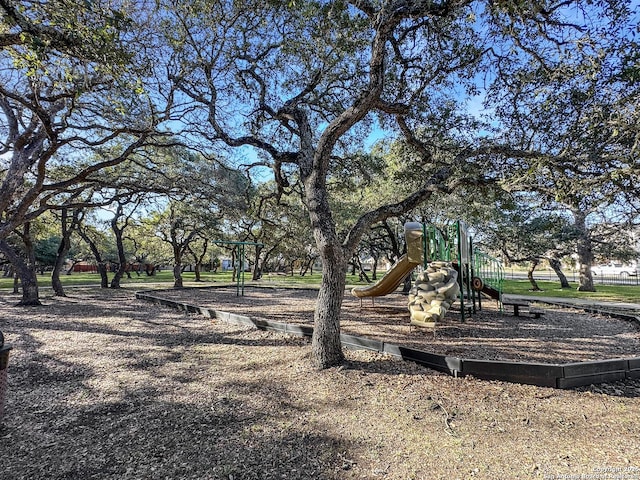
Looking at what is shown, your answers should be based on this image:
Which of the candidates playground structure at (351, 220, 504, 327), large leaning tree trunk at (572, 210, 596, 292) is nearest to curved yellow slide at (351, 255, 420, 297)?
playground structure at (351, 220, 504, 327)

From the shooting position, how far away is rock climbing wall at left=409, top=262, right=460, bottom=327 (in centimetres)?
618

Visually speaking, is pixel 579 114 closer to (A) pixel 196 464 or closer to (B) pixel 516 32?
(B) pixel 516 32

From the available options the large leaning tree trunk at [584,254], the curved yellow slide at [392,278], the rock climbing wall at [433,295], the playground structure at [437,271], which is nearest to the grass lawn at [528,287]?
the large leaning tree trunk at [584,254]

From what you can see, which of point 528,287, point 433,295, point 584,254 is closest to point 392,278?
point 433,295

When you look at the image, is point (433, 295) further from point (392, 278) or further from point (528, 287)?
point (528, 287)

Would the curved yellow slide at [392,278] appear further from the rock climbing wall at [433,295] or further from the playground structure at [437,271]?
the rock climbing wall at [433,295]

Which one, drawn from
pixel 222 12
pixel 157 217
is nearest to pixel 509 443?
pixel 222 12

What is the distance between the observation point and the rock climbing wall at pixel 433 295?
6176 millimetres

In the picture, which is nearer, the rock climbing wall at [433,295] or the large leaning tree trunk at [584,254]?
the rock climbing wall at [433,295]

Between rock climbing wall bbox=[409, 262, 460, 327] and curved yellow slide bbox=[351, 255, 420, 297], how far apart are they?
3.75 feet

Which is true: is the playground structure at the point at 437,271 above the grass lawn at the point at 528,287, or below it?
above

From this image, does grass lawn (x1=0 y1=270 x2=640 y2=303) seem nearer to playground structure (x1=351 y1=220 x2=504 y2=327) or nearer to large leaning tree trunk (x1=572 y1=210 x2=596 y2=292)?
large leaning tree trunk (x1=572 y1=210 x2=596 y2=292)

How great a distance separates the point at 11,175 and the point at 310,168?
664cm

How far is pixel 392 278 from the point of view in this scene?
8.55m
